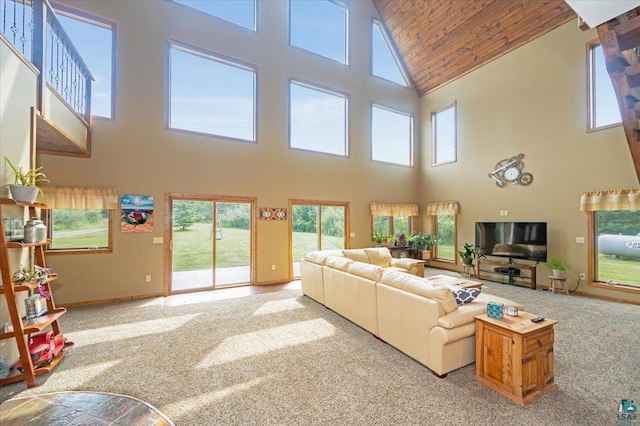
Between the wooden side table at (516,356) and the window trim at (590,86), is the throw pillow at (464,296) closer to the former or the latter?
the wooden side table at (516,356)

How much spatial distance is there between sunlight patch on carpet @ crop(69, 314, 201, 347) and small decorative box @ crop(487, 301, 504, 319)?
399cm

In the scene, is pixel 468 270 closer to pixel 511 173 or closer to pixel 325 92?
pixel 511 173

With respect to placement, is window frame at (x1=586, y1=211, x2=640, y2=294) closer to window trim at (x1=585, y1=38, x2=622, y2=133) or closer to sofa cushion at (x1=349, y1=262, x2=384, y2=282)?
window trim at (x1=585, y1=38, x2=622, y2=133)

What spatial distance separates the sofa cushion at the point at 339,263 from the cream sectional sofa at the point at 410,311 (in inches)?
0.6

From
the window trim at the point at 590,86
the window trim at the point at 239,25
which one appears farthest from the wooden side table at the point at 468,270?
the window trim at the point at 239,25

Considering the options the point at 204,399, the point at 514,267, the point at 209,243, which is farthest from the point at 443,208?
the point at 204,399

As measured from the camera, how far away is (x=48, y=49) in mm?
3791

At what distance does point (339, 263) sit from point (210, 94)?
16.6ft

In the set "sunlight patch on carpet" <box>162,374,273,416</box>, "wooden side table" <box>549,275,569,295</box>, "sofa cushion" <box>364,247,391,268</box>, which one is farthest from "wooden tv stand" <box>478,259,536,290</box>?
"sunlight patch on carpet" <box>162,374,273,416</box>

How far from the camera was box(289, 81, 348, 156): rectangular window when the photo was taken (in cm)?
755

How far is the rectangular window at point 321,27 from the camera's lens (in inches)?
300

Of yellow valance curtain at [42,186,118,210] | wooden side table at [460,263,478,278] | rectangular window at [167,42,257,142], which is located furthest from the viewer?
wooden side table at [460,263,478,278]

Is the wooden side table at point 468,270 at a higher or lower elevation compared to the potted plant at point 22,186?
lower

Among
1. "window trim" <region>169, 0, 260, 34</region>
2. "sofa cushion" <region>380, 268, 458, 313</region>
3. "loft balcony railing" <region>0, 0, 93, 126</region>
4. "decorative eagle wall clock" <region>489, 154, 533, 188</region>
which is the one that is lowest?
"sofa cushion" <region>380, 268, 458, 313</region>
